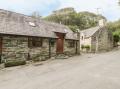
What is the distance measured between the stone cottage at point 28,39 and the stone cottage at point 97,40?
957 cm

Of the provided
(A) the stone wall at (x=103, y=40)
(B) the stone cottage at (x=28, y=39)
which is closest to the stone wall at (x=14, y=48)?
(B) the stone cottage at (x=28, y=39)

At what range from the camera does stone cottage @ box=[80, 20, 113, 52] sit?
3153 centimetres

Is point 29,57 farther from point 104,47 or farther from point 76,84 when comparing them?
point 104,47

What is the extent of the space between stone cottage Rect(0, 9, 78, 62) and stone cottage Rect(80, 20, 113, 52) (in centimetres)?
957

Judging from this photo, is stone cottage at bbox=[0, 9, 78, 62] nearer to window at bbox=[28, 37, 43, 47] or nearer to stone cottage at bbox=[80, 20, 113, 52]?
window at bbox=[28, 37, 43, 47]

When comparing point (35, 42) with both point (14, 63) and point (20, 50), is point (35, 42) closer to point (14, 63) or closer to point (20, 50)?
point (20, 50)

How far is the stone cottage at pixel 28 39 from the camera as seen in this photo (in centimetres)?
1542

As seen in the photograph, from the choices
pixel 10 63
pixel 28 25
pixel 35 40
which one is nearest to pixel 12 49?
pixel 10 63

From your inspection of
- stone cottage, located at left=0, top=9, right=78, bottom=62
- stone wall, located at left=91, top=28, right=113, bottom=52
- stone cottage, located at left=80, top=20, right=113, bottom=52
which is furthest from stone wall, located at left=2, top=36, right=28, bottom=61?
stone wall, located at left=91, top=28, right=113, bottom=52

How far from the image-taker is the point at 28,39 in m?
17.2

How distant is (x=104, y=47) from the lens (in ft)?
113

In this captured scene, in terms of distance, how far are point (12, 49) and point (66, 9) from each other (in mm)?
44368

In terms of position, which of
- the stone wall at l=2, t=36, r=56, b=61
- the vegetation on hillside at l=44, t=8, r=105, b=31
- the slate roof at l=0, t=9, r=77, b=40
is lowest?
the stone wall at l=2, t=36, r=56, b=61

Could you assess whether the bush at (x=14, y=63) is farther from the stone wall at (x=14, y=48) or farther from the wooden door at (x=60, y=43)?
the wooden door at (x=60, y=43)
